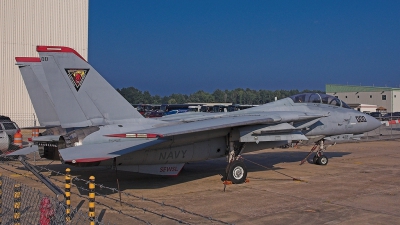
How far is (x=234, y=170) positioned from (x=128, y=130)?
10.4ft

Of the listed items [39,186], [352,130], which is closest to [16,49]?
[39,186]

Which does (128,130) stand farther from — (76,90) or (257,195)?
(257,195)

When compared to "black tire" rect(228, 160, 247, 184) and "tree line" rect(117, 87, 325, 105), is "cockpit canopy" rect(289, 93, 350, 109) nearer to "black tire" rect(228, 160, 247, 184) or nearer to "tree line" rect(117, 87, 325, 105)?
"black tire" rect(228, 160, 247, 184)

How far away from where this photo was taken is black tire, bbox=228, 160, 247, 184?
11734 millimetres

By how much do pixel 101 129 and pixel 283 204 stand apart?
4.72m

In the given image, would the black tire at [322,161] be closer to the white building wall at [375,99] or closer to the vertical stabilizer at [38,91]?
the vertical stabilizer at [38,91]

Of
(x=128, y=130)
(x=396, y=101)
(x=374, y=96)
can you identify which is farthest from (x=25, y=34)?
(x=396, y=101)

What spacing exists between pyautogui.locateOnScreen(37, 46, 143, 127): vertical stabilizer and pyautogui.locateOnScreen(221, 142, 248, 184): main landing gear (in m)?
3.33

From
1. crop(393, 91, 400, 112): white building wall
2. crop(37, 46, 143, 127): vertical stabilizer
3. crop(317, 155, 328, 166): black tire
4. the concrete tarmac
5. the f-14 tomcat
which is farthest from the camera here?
crop(393, 91, 400, 112): white building wall

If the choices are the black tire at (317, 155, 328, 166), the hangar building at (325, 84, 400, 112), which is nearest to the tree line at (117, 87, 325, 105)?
the hangar building at (325, 84, 400, 112)

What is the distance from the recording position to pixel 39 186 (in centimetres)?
1134

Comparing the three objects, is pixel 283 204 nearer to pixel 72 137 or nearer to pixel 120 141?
pixel 120 141

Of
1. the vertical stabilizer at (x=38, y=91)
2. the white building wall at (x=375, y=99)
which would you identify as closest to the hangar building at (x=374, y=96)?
the white building wall at (x=375, y=99)

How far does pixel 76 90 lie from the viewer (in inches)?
424
